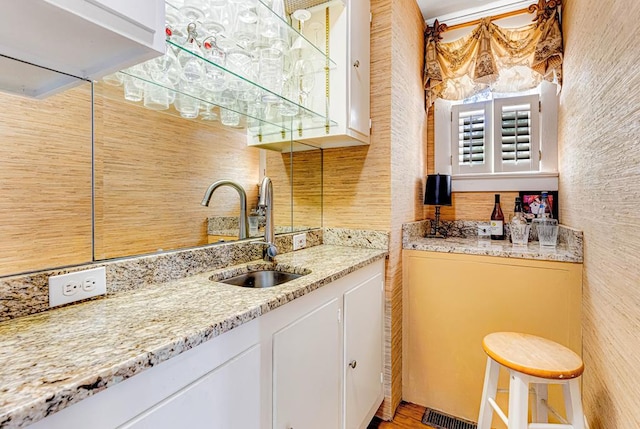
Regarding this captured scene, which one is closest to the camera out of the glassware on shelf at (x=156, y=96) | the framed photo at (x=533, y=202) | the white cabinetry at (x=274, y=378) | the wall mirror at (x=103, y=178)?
the white cabinetry at (x=274, y=378)

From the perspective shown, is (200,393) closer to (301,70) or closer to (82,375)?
(82,375)

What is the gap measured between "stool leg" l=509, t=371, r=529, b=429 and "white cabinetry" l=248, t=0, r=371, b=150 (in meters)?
1.34

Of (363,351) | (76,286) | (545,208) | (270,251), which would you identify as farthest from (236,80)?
(545,208)

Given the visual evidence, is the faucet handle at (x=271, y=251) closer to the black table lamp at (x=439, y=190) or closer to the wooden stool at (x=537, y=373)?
the wooden stool at (x=537, y=373)

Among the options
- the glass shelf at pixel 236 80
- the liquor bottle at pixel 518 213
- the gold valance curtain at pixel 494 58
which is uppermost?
the gold valance curtain at pixel 494 58

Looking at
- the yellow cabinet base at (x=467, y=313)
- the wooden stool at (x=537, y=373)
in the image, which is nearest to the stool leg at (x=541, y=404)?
the wooden stool at (x=537, y=373)

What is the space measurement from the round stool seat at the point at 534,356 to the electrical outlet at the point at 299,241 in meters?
1.06

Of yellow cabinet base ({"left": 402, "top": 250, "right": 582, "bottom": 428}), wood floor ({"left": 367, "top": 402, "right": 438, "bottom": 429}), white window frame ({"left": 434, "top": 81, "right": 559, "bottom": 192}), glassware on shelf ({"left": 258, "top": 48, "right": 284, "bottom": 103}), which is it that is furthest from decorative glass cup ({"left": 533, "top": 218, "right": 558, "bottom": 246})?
glassware on shelf ({"left": 258, "top": 48, "right": 284, "bottom": 103})

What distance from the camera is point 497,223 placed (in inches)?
88.5

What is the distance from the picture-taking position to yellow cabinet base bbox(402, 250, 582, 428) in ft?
5.42

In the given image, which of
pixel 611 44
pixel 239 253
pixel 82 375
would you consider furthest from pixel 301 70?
pixel 82 375

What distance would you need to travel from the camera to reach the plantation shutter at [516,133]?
88.6 inches

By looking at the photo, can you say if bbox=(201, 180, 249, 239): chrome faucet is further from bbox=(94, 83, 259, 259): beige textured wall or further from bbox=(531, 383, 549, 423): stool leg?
bbox=(531, 383, 549, 423): stool leg

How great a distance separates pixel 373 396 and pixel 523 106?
2248mm
